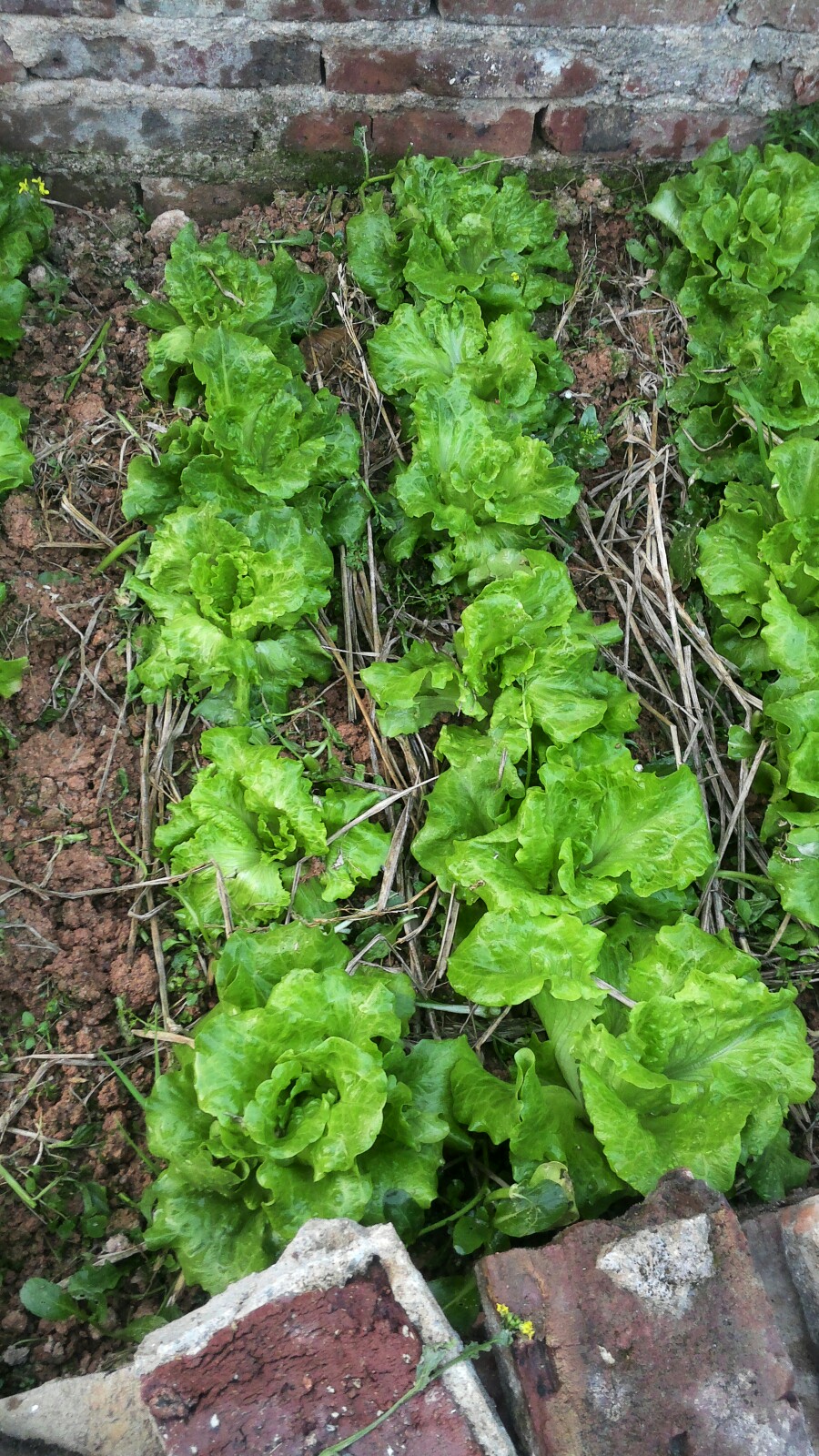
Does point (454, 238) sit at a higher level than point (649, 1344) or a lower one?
higher

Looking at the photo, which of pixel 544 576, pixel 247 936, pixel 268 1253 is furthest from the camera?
pixel 544 576

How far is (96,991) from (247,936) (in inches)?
19.9

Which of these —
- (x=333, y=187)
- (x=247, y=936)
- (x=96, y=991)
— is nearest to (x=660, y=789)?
(x=247, y=936)

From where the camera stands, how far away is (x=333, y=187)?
140 inches

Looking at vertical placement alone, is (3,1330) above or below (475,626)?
below

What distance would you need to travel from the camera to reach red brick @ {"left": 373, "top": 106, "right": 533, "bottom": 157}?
3412mm

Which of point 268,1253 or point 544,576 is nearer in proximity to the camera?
point 268,1253

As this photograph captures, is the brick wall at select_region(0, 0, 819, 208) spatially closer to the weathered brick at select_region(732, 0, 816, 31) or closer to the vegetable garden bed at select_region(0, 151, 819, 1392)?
the weathered brick at select_region(732, 0, 816, 31)

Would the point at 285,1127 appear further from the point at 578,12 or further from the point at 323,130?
the point at 578,12

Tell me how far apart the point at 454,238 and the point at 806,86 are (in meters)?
1.60

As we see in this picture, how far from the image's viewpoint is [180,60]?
315 cm

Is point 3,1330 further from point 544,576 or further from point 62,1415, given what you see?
point 544,576

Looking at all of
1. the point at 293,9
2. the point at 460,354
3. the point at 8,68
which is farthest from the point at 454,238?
the point at 8,68

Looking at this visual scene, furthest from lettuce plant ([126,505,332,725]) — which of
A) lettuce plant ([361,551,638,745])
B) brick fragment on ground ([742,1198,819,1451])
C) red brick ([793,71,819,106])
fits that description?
red brick ([793,71,819,106])
